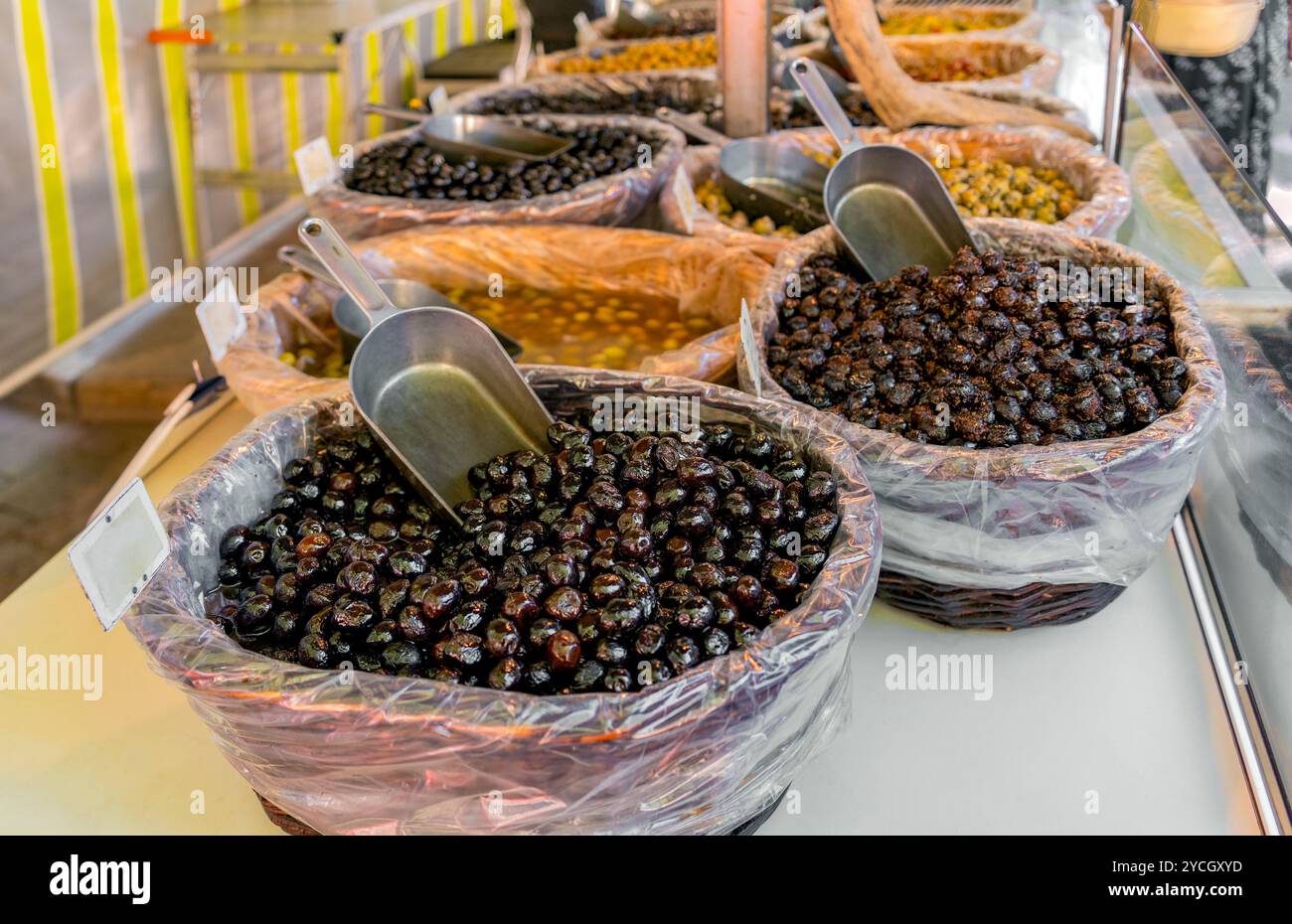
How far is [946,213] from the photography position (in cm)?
183

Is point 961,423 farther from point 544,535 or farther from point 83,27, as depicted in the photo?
point 83,27

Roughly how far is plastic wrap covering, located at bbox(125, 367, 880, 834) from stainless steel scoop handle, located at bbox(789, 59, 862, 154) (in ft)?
3.49

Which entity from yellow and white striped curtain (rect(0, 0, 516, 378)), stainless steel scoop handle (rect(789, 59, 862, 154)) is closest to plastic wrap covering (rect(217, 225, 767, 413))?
stainless steel scoop handle (rect(789, 59, 862, 154))

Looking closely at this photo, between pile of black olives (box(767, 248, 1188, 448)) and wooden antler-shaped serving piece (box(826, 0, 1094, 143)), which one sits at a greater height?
wooden antler-shaped serving piece (box(826, 0, 1094, 143))

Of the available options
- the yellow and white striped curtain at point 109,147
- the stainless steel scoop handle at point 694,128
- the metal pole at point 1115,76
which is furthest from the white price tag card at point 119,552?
the yellow and white striped curtain at point 109,147

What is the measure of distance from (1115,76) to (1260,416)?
1.15m

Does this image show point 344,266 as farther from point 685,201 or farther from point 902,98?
point 902,98

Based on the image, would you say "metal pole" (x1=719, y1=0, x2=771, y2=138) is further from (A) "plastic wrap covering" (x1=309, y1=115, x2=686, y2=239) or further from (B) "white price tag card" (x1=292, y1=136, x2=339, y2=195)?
(B) "white price tag card" (x1=292, y1=136, x2=339, y2=195)

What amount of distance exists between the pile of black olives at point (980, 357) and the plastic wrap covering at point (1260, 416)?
0.09m

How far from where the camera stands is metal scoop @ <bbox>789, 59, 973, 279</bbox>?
5.93 feet

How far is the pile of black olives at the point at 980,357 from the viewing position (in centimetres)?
127

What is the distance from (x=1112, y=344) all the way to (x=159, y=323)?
10.9 ft
